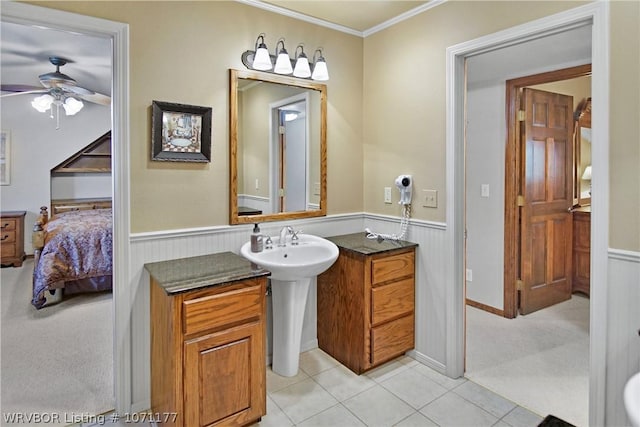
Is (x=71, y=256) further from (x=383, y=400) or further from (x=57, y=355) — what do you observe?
(x=383, y=400)

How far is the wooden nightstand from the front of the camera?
532 centimetres

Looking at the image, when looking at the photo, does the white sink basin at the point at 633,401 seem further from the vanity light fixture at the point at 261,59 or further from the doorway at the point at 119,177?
the vanity light fixture at the point at 261,59

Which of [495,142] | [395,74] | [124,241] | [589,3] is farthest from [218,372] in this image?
[495,142]

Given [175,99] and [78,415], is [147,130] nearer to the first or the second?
[175,99]

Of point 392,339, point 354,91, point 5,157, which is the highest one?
point 354,91

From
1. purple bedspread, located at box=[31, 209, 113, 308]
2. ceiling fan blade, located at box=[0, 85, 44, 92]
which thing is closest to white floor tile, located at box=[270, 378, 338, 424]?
purple bedspread, located at box=[31, 209, 113, 308]

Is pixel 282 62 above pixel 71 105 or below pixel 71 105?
below

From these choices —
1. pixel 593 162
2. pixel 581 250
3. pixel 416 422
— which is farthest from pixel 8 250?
pixel 581 250

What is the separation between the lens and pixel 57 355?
2.77 m

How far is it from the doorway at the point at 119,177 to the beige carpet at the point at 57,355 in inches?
10.7

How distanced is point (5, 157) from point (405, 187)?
599 centimetres

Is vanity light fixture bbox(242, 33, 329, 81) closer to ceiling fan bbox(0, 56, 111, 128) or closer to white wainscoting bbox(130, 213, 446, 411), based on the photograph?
white wainscoting bbox(130, 213, 446, 411)

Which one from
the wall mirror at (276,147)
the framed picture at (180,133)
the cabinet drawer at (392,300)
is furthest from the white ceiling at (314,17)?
the cabinet drawer at (392,300)

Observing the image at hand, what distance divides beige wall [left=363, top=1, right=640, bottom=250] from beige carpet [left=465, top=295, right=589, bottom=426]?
3.46ft
